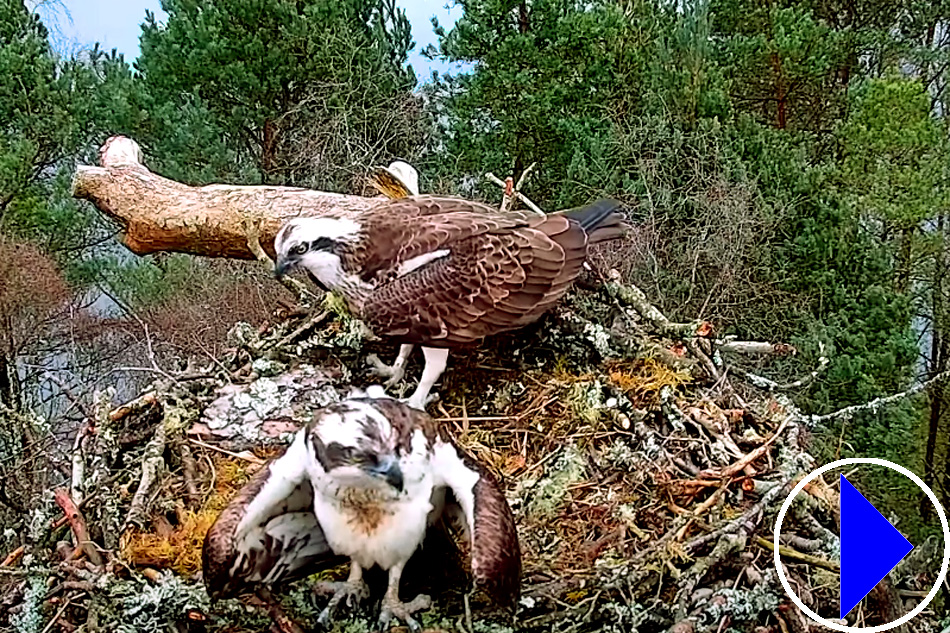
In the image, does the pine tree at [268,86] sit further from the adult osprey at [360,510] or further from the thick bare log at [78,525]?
the adult osprey at [360,510]

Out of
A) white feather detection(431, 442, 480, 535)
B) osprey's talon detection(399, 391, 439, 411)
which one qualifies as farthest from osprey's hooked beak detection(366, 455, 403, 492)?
osprey's talon detection(399, 391, 439, 411)

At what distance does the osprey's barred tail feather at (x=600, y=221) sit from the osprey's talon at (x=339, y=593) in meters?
1.01

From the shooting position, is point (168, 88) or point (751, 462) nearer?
point (751, 462)

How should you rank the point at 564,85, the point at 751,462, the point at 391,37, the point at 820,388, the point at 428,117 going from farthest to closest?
the point at 391,37 < the point at 428,117 < the point at 564,85 < the point at 820,388 < the point at 751,462

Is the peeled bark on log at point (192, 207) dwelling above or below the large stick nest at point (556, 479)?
above

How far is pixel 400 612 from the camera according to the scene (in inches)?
55.4

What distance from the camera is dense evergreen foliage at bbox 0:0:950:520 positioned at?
201 inches

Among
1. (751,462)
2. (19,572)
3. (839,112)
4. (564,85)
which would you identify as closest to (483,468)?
(751,462)

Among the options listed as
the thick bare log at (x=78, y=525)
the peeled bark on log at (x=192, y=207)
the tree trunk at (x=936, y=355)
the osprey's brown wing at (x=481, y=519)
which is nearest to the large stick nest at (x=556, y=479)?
the thick bare log at (x=78, y=525)

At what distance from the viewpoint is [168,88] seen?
6.35m

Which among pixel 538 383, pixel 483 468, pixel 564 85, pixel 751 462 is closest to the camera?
pixel 483 468

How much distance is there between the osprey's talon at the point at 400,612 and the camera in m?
1.39

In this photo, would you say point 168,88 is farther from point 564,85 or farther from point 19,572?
point 19,572

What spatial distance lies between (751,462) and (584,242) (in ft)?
2.15
